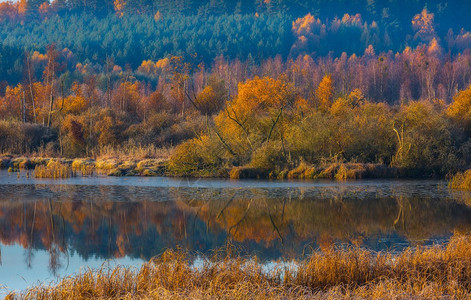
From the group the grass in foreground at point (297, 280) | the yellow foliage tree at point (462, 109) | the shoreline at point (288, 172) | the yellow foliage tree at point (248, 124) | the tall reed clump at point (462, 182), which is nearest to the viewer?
the grass in foreground at point (297, 280)

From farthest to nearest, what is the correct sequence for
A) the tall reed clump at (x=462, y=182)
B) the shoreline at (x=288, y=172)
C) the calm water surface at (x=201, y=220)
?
the shoreline at (x=288, y=172), the tall reed clump at (x=462, y=182), the calm water surface at (x=201, y=220)

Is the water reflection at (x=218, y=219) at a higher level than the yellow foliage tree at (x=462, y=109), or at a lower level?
lower

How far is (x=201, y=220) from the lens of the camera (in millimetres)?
18344

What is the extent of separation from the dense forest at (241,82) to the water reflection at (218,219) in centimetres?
781

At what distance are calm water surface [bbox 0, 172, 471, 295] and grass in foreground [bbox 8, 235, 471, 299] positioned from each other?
1543 mm

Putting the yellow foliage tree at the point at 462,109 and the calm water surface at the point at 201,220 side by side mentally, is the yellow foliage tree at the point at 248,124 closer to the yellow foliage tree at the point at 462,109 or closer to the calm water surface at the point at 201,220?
the calm water surface at the point at 201,220

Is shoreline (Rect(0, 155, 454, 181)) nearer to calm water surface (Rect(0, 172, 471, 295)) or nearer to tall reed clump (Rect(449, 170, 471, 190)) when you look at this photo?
calm water surface (Rect(0, 172, 471, 295))

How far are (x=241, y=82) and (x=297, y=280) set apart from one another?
48.8m

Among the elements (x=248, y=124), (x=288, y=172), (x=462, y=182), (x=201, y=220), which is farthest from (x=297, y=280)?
(x=248, y=124)

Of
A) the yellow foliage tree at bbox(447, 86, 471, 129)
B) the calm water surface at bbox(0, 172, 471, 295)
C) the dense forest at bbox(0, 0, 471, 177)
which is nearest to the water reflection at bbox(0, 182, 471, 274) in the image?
the calm water surface at bbox(0, 172, 471, 295)

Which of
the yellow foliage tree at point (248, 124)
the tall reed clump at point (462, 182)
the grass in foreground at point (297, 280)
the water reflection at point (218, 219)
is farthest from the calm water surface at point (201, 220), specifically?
the yellow foliage tree at point (248, 124)

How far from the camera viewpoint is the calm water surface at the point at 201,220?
45.2 feet

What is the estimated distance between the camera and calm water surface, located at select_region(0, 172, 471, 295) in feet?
45.2

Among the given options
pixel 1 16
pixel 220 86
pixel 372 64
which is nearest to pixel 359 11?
pixel 372 64
